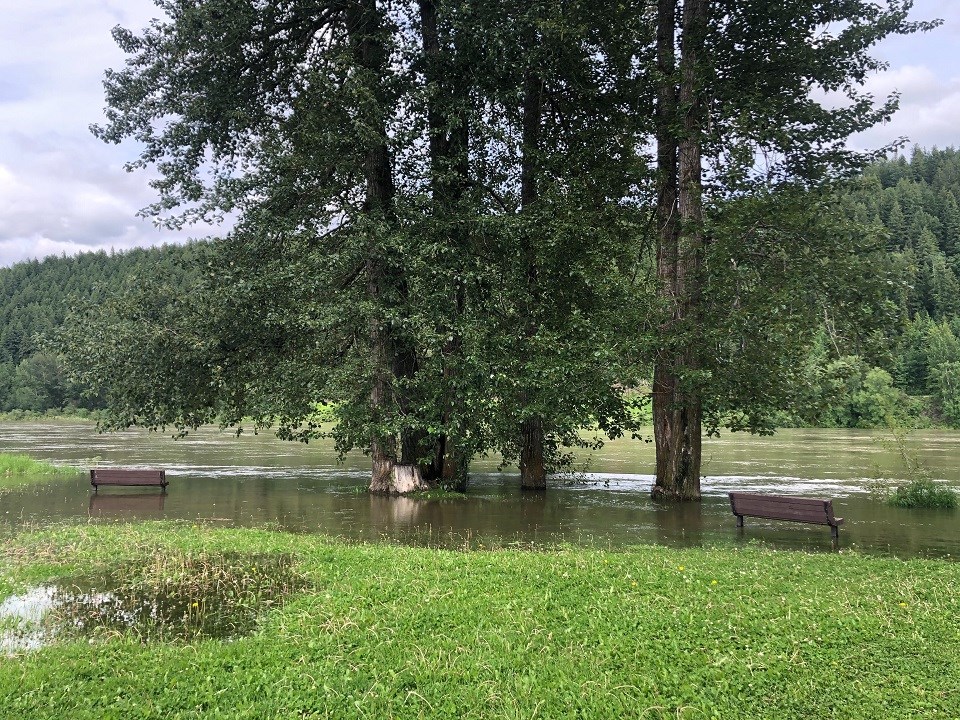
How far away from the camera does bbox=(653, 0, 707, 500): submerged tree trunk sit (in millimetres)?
18172

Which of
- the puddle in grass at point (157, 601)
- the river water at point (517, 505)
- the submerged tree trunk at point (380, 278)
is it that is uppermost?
the submerged tree trunk at point (380, 278)

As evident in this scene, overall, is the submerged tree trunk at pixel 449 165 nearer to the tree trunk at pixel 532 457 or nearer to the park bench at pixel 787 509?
the tree trunk at pixel 532 457

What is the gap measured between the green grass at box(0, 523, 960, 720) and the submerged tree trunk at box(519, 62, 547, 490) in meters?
11.3

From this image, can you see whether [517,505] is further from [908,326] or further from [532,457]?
[908,326]

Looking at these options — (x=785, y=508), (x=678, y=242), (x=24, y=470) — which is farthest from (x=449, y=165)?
(x=24, y=470)

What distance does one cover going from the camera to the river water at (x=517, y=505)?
14.7 metres

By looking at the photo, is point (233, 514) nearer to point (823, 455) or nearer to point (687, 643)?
point (687, 643)

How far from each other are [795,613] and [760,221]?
1215 cm

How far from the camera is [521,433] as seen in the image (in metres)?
23.0

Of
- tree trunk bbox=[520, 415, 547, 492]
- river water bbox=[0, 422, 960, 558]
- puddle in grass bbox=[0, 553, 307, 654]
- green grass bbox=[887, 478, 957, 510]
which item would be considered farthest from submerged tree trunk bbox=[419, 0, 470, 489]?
green grass bbox=[887, 478, 957, 510]

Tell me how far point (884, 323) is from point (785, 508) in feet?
18.3

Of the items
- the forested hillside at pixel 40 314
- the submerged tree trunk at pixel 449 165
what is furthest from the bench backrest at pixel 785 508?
the forested hillside at pixel 40 314

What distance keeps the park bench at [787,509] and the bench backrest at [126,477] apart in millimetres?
16783

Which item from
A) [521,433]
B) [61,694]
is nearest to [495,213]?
[521,433]
